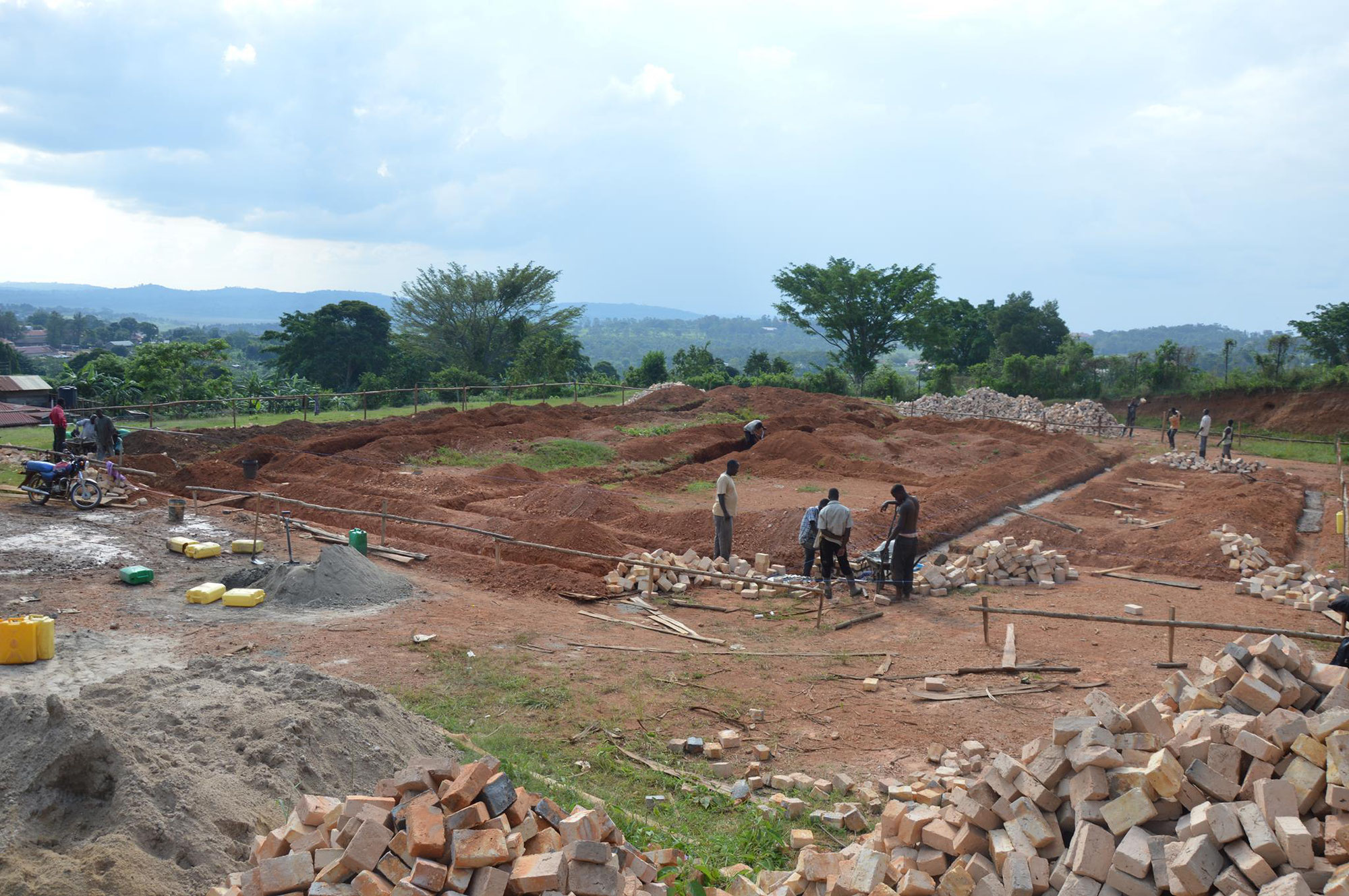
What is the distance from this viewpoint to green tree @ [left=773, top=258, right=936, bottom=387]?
45.5m

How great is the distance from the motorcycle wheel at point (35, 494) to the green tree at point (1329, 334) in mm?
45767

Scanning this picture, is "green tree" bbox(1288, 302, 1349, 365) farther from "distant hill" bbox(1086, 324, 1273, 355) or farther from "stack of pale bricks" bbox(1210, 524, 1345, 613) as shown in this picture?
"distant hill" bbox(1086, 324, 1273, 355)

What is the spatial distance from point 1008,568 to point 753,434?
14142 millimetres

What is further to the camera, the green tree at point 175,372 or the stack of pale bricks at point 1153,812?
the green tree at point 175,372

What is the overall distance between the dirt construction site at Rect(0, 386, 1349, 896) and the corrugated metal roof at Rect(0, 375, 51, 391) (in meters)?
8.61

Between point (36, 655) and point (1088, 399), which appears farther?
point (1088, 399)

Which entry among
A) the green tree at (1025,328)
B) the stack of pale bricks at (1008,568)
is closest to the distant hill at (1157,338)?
the green tree at (1025,328)

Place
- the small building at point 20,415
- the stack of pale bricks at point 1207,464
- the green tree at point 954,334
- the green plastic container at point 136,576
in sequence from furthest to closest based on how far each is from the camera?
the green tree at point 954,334
the stack of pale bricks at point 1207,464
the small building at point 20,415
the green plastic container at point 136,576

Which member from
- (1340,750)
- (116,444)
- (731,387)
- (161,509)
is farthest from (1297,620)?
(731,387)

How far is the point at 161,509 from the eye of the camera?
609 inches

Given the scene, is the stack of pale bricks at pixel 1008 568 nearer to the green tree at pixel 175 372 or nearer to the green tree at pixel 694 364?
the green tree at pixel 175 372

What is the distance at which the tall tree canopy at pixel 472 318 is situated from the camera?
1972 inches

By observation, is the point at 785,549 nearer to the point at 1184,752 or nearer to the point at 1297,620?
the point at 1297,620

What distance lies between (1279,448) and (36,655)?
3359 centimetres
